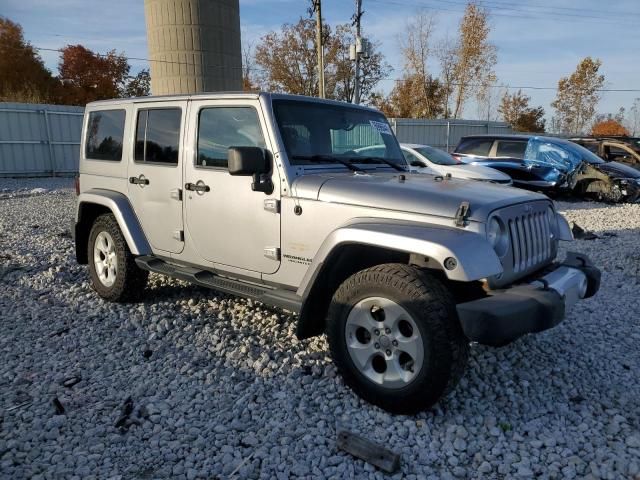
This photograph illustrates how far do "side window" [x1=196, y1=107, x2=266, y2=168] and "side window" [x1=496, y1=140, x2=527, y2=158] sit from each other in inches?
411

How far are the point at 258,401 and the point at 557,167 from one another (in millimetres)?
11125

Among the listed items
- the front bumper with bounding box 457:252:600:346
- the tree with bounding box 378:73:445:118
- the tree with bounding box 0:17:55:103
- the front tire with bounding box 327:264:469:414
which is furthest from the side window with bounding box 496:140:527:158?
the tree with bounding box 0:17:55:103

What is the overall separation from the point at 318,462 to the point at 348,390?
0.72 m

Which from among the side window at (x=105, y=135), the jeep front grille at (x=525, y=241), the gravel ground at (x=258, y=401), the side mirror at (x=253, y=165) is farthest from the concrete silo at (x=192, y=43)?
the jeep front grille at (x=525, y=241)

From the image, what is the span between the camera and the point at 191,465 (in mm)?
2553

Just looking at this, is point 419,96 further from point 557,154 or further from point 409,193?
point 409,193

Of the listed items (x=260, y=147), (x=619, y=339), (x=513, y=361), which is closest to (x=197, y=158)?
(x=260, y=147)

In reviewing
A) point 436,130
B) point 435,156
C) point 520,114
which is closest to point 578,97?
point 520,114

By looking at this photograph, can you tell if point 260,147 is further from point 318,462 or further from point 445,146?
point 445,146

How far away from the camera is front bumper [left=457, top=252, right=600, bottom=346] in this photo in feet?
8.17

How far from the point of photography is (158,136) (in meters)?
4.34

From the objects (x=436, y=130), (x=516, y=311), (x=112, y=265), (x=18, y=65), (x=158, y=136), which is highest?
(x=18, y=65)

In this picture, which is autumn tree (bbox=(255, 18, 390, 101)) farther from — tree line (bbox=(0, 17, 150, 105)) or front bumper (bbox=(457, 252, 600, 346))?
front bumper (bbox=(457, 252, 600, 346))

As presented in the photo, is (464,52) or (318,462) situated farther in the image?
(464,52)
